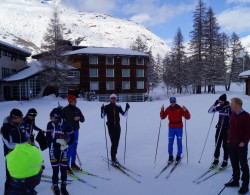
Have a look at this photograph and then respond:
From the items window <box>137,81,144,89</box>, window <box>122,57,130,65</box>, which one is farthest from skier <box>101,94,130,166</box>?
window <box>137,81,144,89</box>

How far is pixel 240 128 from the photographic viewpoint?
5.06 metres

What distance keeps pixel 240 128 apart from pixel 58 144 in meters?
3.89

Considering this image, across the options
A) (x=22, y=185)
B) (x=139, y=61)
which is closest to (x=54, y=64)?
(x=139, y=61)

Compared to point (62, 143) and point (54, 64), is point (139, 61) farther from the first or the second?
point (62, 143)

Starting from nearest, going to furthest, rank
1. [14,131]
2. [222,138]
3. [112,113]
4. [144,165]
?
[14,131]
[222,138]
[144,165]
[112,113]

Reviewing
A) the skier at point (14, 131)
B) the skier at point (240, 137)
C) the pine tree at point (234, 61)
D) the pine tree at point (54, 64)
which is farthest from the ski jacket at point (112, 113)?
the pine tree at point (234, 61)

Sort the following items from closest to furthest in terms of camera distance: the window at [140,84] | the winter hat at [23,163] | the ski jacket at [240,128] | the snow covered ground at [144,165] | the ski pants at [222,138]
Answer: the winter hat at [23,163] < the ski jacket at [240,128] < the snow covered ground at [144,165] < the ski pants at [222,138] < the window at [140,84]

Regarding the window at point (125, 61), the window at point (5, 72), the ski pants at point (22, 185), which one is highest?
the window at point (125, 61)

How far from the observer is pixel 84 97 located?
31.3m

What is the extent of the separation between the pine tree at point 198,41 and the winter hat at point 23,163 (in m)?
38.0

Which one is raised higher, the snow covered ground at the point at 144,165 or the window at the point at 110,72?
the window at the point at 110,72

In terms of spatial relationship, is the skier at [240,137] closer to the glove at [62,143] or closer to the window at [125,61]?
the glove at [62,143]

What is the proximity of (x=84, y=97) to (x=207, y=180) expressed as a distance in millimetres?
26513

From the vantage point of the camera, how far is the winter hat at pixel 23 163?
300 centimetres
